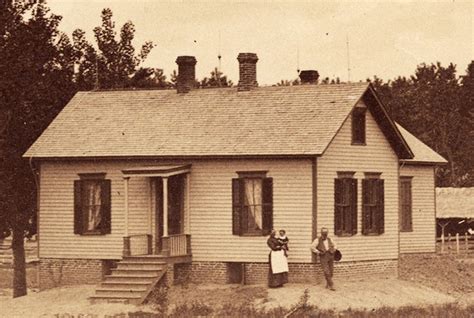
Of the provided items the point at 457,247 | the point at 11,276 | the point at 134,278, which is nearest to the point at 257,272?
the point at 134,278

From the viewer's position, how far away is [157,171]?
35094 mm

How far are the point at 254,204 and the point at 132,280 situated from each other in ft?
13.0

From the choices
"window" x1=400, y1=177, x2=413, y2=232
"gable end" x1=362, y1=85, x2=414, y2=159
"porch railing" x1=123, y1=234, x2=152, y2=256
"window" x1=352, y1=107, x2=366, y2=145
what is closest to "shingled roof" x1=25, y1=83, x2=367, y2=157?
"gable end" x1=362, y1=85, x2=414, y2=159

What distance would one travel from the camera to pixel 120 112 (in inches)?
1518

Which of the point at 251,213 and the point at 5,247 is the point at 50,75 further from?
the point at 5,247

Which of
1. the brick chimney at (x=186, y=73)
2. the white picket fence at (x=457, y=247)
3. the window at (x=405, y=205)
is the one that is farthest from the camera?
the white picket fence at (x=457, y=247)

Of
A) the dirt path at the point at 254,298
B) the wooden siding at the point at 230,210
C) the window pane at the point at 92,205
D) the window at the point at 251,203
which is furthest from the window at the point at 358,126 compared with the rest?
the window pane at the point at 92,205

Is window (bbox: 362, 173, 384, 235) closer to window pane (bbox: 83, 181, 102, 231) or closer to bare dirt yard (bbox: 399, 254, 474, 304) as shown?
bare dirt yard (bbox: 399, 254, 474, 304)

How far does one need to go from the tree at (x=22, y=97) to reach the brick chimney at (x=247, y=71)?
7.09 m

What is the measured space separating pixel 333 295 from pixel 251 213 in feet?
11.8

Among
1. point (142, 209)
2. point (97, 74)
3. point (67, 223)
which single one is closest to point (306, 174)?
point (142, 209)

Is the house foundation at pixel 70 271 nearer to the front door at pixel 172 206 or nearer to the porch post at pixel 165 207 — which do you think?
the front door at pixel 172 206

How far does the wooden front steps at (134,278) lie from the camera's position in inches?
1313

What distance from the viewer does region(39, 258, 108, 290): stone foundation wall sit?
122 feet
